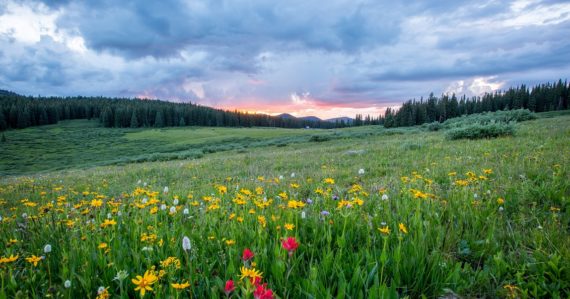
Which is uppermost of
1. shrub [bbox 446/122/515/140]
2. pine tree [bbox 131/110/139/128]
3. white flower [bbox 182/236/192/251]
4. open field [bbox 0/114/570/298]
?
pine tree [bbox 131/110/139/128]

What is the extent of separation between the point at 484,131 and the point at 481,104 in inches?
4747

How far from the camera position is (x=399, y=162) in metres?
9.57

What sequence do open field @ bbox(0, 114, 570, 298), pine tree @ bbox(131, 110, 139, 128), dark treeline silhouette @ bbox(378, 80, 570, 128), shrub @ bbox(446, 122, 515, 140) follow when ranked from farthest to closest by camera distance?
1. pine tree @ bbox(131, 110, 139, 128)
2. dark treeline silhouette @ bbox(378, 80, 570, 128)
3. shrub @ bbox(446, 122, 515, 140)
4. open field @ bbox(0, 114, 570, 298)

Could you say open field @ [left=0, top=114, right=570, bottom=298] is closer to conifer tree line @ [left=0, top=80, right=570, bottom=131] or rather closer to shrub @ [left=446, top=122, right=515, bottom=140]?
shrub @ [left=446, top=122, right=515, bottom=140]

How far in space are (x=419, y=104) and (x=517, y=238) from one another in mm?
115368

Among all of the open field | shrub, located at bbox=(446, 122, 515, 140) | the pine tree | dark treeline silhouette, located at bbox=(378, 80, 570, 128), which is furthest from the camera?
the pine tree

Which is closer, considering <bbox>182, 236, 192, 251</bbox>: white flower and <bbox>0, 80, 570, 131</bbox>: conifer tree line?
<bbox>182, 236, 192, 251</bbox>: white flower

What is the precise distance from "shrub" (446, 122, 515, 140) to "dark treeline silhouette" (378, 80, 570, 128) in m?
92.9

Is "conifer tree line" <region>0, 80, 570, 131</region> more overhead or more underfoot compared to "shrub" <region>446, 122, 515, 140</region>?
more overhead

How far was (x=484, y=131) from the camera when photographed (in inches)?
545

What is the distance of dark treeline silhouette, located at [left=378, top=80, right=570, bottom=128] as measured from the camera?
3986 inches

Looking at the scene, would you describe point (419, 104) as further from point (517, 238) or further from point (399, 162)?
point (517, 238)

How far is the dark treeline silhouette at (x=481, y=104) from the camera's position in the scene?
101 metres

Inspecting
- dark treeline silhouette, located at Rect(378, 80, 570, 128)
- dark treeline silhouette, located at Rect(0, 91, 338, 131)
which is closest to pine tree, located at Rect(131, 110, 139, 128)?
dark treeline silhouette, located at Rect(0, 91, 338, 131)
